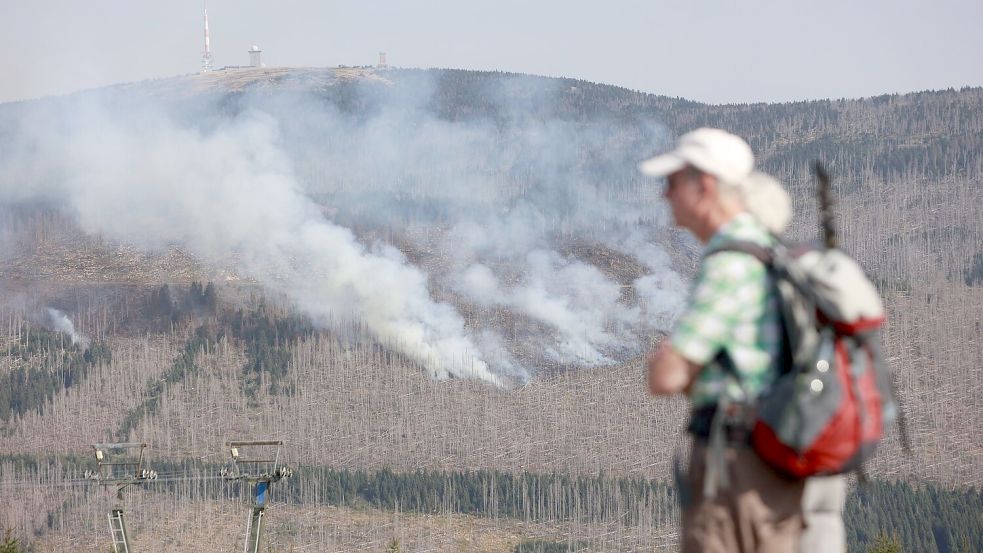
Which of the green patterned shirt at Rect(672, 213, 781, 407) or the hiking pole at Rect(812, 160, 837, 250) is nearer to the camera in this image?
the green patterned shirt at Rect(672, 213, 781, 407)

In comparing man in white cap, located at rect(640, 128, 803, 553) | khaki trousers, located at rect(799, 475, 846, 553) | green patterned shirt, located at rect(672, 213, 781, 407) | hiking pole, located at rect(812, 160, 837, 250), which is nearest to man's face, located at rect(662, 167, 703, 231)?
man in white cap, located at rect(640, 128, 803, 553)

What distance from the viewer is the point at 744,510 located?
8273 mm

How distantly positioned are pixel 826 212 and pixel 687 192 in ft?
2.55

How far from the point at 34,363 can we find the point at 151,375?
13934mm

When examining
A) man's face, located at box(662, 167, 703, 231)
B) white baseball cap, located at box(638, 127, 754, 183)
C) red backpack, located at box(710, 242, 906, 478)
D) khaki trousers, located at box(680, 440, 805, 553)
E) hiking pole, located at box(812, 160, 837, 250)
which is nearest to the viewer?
red backpack, located at box(710, 242, 906, 478)

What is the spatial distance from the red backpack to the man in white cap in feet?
0.40

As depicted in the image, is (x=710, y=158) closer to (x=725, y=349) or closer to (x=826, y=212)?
(x=826, y=212)

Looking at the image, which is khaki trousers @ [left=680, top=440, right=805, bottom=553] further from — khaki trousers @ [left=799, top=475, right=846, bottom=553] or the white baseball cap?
the white baseball cap

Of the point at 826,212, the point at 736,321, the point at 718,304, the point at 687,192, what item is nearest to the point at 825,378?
the point at 736,321

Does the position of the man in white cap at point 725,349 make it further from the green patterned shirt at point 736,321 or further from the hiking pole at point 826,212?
the hiking pole at point 826,212

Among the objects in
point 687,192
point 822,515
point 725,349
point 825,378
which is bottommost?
point 822,515

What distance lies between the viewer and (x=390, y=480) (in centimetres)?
13688

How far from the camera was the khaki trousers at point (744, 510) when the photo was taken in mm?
8227

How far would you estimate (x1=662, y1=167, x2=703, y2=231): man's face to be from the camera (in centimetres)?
848
